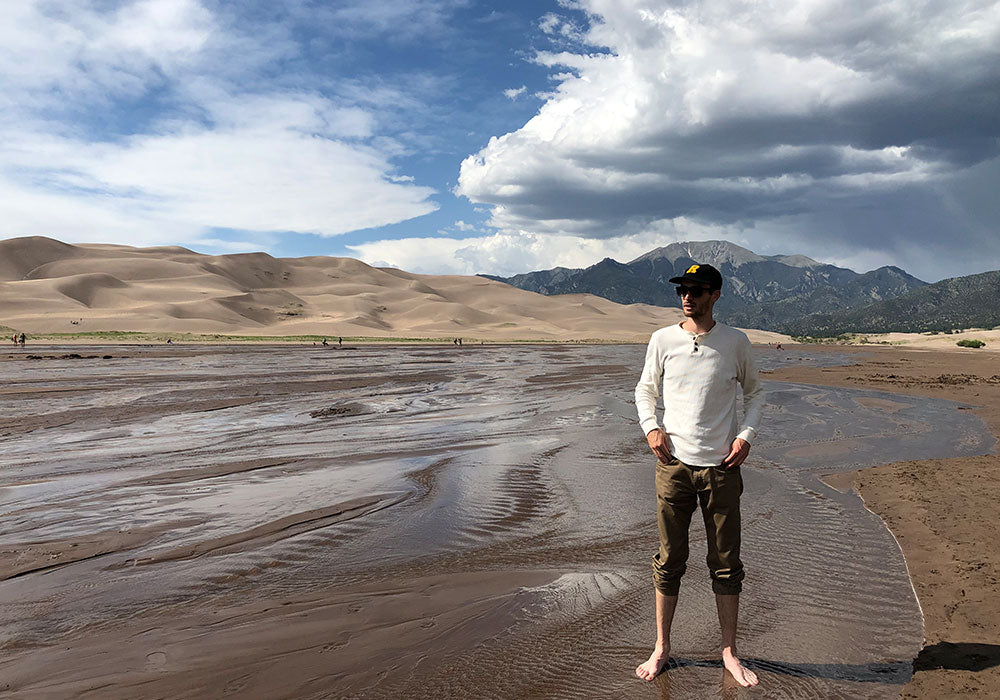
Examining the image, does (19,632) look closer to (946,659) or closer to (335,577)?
(335,577)

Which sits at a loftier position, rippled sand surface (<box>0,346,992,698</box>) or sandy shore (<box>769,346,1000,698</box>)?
sandy shore (<box>769,346,1000,698</box>)

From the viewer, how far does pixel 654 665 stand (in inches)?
161

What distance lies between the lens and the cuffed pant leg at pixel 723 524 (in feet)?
13.2

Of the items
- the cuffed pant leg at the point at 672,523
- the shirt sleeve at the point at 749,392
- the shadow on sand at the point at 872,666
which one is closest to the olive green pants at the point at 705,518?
the cuffed pant leg at the point at 672,523

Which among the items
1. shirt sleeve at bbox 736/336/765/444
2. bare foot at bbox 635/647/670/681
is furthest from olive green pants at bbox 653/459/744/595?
bare foot at bbox 635/647/670/681

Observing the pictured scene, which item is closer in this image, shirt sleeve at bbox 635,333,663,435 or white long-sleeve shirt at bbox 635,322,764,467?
white long-sleeve shirt at bbox 635,322,764,467

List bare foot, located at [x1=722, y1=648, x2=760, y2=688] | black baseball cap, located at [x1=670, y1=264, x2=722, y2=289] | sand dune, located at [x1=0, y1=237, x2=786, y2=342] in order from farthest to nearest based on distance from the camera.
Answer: sand dune, located at [x1=0, y1=237, x2=786, y2=342], black baseball cap, located at [x1=670, y1=264, x2=722, y2=289], bare foot, located at [x1=722, y1=648, x2=760, y2=688]

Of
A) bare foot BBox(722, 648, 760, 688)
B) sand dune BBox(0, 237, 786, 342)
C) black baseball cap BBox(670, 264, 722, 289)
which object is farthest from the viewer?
sand dune BBox(0, 237, 786, 342)

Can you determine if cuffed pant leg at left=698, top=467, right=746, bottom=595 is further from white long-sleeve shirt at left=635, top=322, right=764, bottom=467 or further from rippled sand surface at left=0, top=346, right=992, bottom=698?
rippled sand surface at left=0, top=346, right=992, bottom=698

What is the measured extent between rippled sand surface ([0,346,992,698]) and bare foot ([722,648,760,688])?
10 centimetres

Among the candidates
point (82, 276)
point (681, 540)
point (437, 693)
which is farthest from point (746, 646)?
point (82, 276)

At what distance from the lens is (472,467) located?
35.1 feet

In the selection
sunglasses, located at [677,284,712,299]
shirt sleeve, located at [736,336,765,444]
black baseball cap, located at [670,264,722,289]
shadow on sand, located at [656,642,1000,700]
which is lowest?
shadow on sand, located at [656,642,1000,700]

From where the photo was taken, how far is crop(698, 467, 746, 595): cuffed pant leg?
13.2 ft
